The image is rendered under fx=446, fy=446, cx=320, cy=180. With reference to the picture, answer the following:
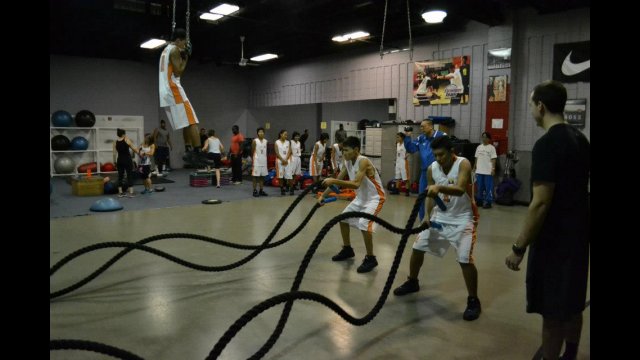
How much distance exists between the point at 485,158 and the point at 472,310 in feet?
21.8

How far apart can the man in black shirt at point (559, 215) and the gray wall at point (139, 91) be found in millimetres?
16713

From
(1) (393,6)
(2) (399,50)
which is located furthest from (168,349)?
(2) (399,50)

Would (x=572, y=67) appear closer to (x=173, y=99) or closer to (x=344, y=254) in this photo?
(x=344, y=254)

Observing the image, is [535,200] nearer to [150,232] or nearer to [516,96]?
[150,232]

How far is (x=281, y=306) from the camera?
4.07 metres

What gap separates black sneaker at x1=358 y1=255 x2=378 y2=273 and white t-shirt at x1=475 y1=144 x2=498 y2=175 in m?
5.56

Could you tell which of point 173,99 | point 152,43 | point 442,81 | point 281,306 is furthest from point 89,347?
point 152,43

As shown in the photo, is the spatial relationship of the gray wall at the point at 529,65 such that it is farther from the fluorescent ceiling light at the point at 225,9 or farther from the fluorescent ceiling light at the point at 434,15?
the fluorescent ceiling light at the point at 225,9

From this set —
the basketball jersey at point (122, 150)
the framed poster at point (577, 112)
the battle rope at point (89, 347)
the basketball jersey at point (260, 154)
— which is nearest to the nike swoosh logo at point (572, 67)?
the framed poster at point (577, 112)

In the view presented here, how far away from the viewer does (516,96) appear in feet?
33.7

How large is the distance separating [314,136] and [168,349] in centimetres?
1746

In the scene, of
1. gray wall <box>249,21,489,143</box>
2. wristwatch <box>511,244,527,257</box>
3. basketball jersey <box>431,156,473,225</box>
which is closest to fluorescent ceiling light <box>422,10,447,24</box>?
gray wall <box>249,21,489,143</box>

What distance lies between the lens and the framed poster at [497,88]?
1026 cm

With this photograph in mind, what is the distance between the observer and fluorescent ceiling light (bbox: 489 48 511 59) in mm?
10133
